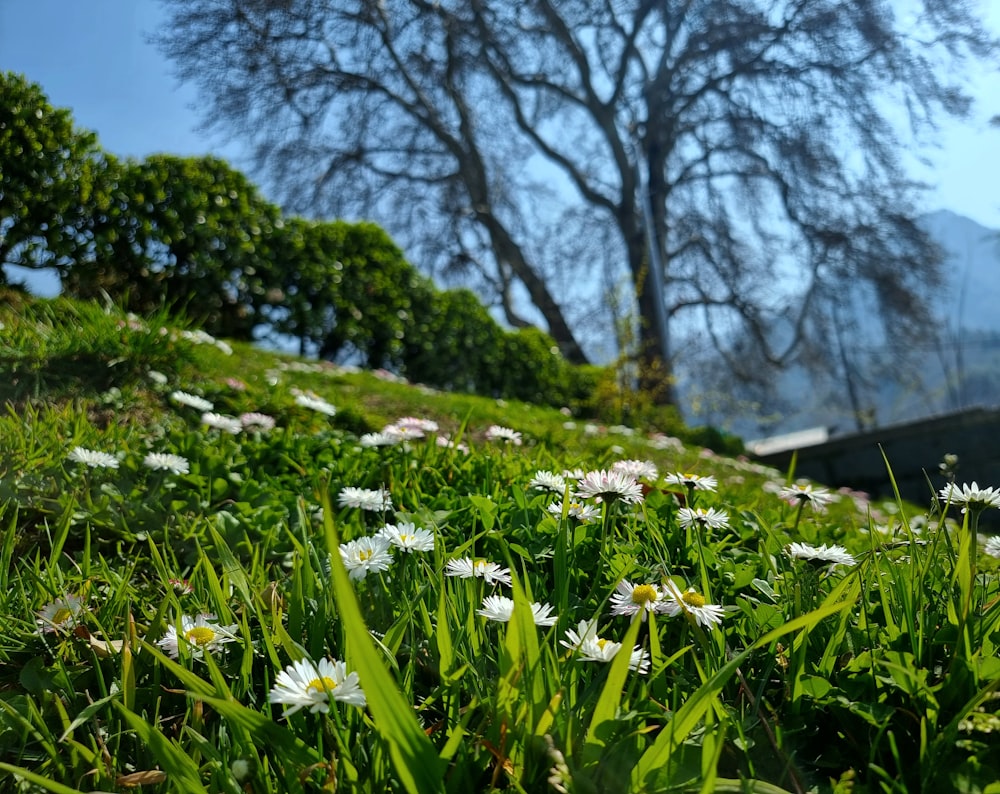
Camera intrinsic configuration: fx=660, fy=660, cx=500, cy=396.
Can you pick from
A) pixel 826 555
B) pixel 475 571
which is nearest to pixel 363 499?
pixel 475 571

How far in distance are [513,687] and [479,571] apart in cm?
27

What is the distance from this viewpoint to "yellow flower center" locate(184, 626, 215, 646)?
3.27ft

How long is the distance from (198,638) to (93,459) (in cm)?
97

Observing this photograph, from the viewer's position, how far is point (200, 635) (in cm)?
101

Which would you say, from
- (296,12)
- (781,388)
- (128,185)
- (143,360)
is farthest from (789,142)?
(143,360)

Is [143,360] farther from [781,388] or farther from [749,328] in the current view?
[781,388]

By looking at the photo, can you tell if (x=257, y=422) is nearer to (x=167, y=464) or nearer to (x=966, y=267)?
(x=167, y=464)

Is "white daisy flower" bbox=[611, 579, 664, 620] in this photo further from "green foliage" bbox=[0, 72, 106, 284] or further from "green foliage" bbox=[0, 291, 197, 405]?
"green foliage" bbox=[0, 72, 106, 284]

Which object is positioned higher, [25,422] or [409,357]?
[409,357]

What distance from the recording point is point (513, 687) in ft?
2.62

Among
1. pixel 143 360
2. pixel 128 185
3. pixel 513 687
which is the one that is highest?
Answer: pixel 128 185

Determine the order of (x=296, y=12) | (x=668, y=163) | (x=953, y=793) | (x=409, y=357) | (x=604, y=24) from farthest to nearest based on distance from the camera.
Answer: (x=668, y=163) < (x=604, y=24) < (x=296, y=12) < (x=409, y=357) < (x=953, y=793)

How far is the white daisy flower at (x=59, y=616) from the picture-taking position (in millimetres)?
1130

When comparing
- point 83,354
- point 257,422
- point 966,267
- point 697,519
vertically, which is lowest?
point 697,519
